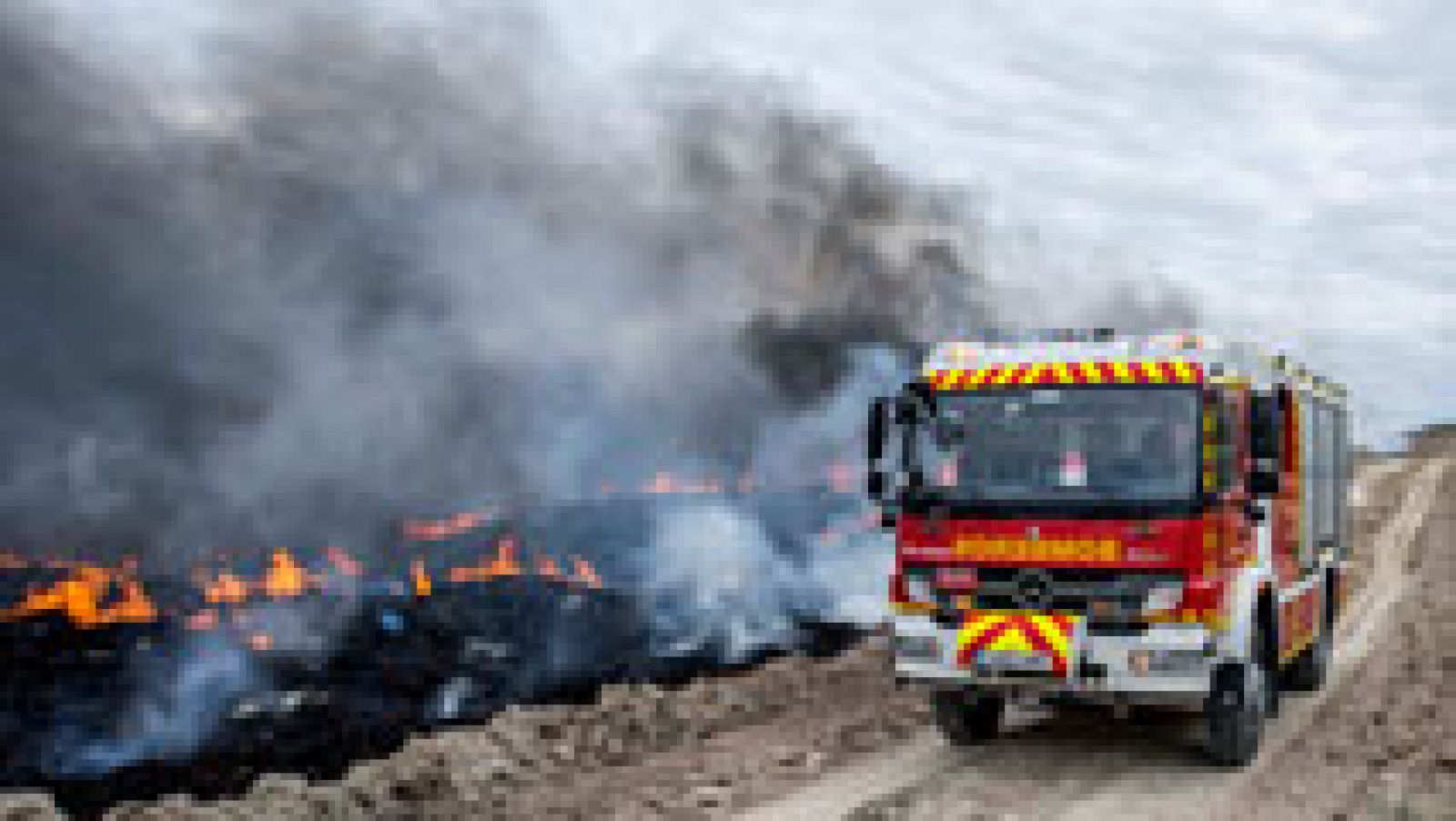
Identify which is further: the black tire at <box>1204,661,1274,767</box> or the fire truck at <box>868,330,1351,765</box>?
the black tire at <box>1204,661,1274,767</box>

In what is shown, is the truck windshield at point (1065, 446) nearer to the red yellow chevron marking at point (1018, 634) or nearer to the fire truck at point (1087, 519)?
the fire truck at point (1087, 519)

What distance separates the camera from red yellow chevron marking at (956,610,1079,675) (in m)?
8.75

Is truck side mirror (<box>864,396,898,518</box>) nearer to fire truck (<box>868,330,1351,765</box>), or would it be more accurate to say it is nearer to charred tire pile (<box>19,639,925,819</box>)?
fire truck (<box>868,330,1351,765</box>)

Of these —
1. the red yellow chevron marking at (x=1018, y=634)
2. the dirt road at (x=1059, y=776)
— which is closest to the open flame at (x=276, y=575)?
the dirt road at (x=1059, y=776)

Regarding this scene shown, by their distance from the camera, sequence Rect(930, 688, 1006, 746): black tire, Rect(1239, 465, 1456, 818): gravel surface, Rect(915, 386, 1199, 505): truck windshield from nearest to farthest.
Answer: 1. Rect(1239, 465, 1456, 818): gravel surface
2. Rect(915, 386, 1199, 505): truck windshield
3. Rect(930, 688, 1006, 746): black tire

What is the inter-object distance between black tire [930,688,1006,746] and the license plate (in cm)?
123

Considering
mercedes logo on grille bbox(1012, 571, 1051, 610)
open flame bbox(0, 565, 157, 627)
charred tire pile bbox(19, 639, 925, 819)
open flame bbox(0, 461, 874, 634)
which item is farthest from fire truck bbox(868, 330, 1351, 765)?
open flame bbox(0, 565, 157, 627)

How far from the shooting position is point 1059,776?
30.8 feet

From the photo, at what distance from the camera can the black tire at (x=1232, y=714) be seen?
30.4ft

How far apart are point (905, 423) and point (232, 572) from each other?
37484mm

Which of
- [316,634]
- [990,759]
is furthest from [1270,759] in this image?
[316,634]

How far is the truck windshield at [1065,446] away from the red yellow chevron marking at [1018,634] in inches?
34.7

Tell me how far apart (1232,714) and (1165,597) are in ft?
4.87

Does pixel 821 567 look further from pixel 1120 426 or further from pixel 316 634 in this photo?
pixel 1120 426
